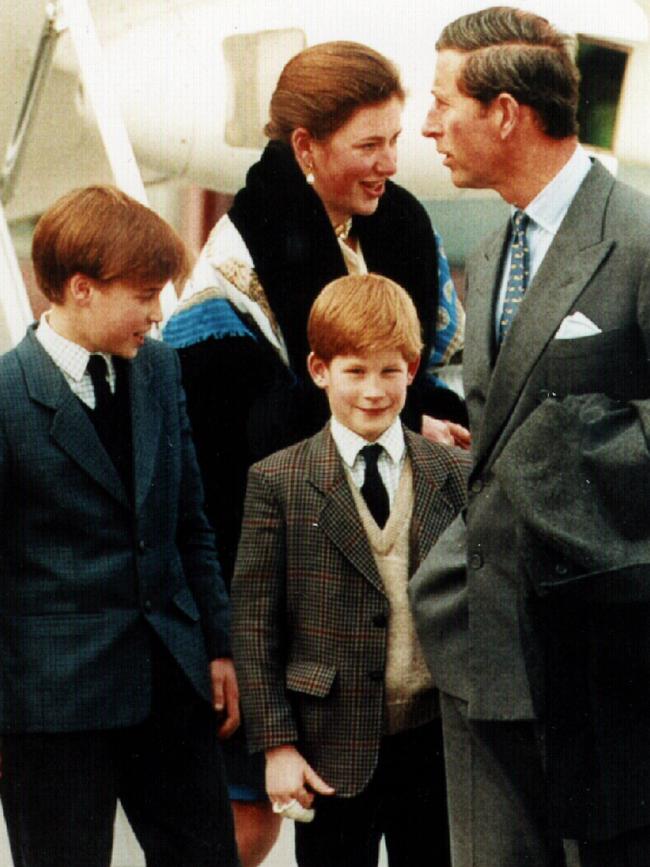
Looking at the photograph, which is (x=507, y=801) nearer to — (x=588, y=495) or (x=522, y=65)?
(x=588, y=495)

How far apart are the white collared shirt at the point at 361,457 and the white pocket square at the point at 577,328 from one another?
1.78ft

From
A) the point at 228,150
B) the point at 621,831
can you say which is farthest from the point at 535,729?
the point at 228,150

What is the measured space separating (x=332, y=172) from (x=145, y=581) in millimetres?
900

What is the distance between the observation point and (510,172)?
2812mm

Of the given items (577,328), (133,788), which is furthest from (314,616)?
(577,328)

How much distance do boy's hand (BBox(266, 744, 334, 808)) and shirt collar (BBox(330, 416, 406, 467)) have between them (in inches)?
18.3

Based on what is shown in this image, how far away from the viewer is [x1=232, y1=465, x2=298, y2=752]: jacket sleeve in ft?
9.95

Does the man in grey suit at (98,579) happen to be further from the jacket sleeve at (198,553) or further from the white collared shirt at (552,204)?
the white collared shirt at (552,204)

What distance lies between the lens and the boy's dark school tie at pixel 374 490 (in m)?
3.10

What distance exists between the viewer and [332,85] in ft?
11.3

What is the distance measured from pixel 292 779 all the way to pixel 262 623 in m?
0.24

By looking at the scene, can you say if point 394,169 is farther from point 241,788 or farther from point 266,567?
point 241,788

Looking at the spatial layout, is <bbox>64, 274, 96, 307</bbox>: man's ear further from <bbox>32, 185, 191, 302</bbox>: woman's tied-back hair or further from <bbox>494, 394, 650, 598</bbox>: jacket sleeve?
<bbox>494, 394, 650, 598</bbox>: jacket sleeve

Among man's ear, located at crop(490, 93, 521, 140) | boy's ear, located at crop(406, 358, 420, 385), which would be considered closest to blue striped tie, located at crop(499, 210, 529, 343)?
man's ear, located at crop(490, 93, 521, 140)
